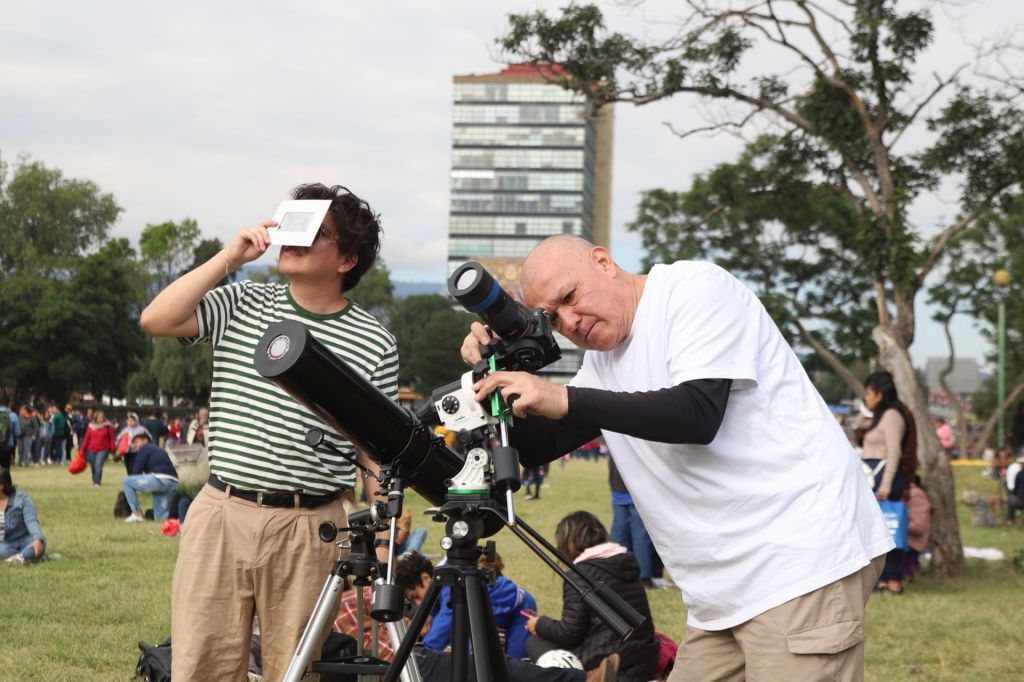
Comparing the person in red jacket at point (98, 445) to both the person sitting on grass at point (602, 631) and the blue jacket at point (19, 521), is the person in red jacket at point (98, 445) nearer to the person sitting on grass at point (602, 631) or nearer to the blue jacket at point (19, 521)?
the blue jacket at point (19, 521)

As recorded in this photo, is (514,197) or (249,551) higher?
(514,197)

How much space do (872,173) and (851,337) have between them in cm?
1401

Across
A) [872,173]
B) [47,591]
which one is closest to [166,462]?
[47,591]

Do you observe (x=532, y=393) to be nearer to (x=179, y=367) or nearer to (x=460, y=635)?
(x=460, y=635)

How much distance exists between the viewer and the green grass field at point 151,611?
7102 millimetres

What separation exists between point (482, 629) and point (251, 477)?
1103 mm

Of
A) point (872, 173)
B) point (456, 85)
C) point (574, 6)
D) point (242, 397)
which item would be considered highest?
point (456, 85)

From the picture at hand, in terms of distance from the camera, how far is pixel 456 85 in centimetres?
14388

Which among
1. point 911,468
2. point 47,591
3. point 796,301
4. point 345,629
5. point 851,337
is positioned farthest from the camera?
point 796,301

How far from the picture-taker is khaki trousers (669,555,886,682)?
8.68ft

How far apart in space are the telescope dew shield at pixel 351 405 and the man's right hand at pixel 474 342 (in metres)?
0.22

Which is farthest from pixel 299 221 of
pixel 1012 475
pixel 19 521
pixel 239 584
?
pixel 1012 475

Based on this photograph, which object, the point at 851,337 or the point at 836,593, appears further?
the point at 851,337

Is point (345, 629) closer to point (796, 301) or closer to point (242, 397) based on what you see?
point (242, 397)
